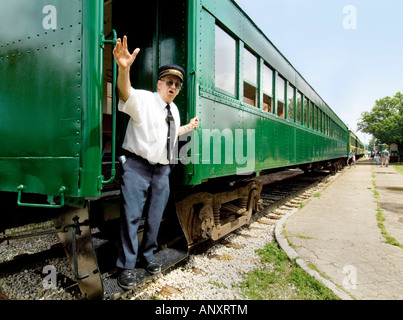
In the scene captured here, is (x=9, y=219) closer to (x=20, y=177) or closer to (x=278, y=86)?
(x=20, y=177)

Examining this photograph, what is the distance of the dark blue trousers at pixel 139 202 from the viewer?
2.33 meters

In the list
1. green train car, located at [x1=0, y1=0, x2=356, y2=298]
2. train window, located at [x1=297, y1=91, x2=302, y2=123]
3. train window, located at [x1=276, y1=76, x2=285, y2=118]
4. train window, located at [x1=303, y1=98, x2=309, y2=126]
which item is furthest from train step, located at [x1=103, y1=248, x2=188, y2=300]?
train window, located at [x1=303, y1=98, x2=309, y2=126]

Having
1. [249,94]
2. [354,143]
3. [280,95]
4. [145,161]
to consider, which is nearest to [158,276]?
[145,161]

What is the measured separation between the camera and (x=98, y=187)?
2.07 m

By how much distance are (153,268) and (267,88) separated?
3841 millimetres

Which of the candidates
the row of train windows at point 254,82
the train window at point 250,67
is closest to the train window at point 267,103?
the row of train windows at point 254,82

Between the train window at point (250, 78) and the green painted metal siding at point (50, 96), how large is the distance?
8.57ft

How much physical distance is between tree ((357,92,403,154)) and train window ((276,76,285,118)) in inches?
1653

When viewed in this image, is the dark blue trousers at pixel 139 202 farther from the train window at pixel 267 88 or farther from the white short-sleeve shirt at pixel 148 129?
the train window at pixel 267 88

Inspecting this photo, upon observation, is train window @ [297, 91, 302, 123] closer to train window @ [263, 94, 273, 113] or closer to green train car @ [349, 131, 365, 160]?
train window @ [263, 94, 273, 113]

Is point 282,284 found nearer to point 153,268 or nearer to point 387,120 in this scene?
point 153,268

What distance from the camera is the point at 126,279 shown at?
226 cm

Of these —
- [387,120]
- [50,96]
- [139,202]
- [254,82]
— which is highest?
[387,120]

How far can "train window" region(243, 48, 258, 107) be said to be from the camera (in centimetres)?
416
